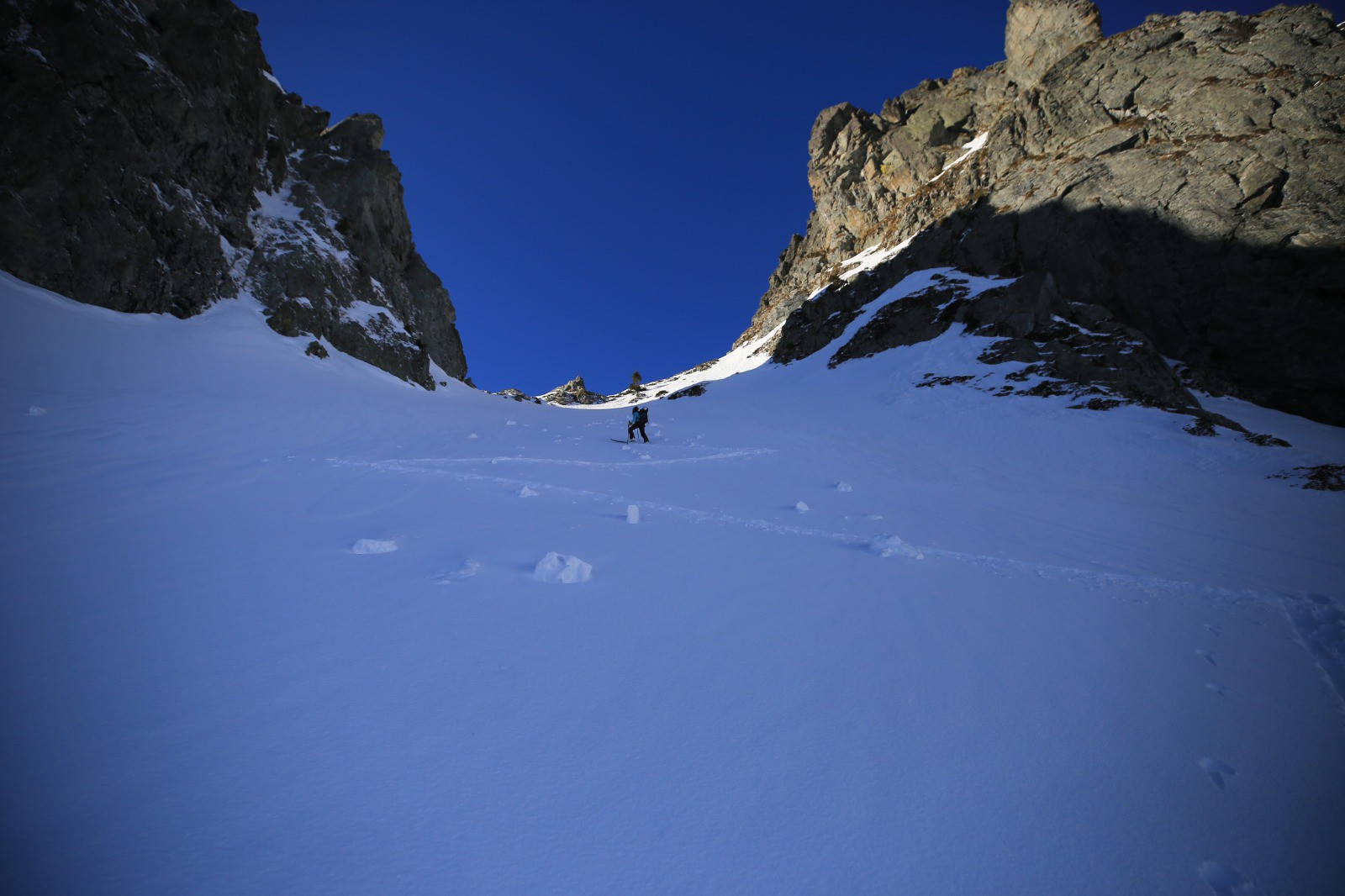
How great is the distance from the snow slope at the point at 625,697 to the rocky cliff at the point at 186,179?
52.5 ft

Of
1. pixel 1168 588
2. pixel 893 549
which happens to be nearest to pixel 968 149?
pixel 1168 588

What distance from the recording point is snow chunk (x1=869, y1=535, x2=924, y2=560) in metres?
5.26

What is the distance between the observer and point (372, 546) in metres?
4.39

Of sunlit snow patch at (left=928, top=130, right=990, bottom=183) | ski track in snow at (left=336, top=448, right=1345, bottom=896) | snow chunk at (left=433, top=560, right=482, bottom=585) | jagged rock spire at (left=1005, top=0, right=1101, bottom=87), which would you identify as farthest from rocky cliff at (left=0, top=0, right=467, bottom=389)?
jagged rock spire at (left=1005, top=0, right=1101, bottom=87)

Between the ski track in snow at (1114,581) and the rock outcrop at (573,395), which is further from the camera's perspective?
the rock outcrop at (573,395)

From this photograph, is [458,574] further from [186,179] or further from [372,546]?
[186,179]

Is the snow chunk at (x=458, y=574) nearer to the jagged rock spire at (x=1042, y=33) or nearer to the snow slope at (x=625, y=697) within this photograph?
the snow slope at (x=625, y=697)

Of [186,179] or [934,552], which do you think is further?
[186,179]

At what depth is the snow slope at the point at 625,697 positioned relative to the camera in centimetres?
177

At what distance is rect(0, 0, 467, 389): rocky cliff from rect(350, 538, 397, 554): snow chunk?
2074 centimetres

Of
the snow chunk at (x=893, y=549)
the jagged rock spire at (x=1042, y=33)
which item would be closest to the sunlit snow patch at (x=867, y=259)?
the jagged rock spire at (x=1042, y=33)

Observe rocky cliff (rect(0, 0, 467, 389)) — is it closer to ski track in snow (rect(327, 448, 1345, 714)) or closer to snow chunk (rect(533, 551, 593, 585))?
ski track in snow (rect(327, 448, 1345, 714))

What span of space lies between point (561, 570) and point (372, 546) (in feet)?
5.76

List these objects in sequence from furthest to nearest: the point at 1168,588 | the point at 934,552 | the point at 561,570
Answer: the point at 934,552 → the point at 1168,588 → the point at 561,570
